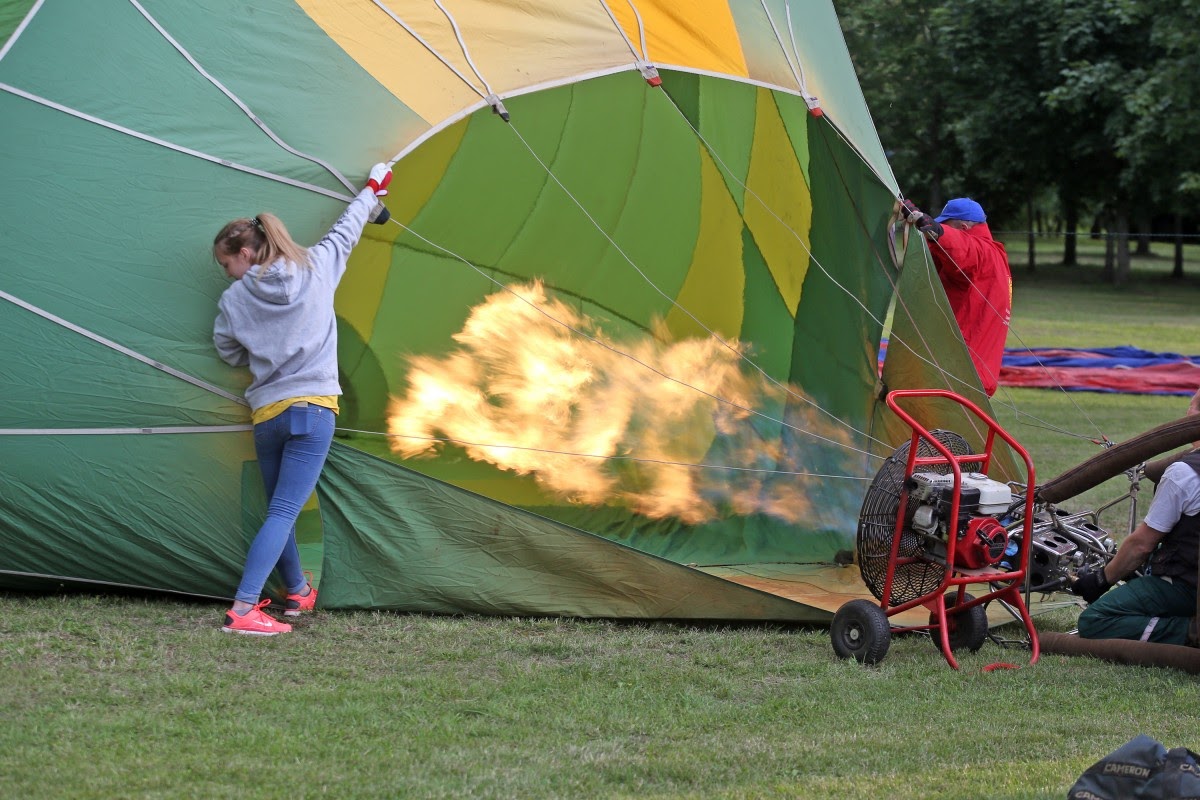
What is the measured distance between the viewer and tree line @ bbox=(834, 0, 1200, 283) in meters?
25.3

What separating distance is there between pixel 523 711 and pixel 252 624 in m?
1.17

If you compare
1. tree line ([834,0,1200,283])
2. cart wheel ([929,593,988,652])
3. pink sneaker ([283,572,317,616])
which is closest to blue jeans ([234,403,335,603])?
pink sneaker ([283,572,317,616])

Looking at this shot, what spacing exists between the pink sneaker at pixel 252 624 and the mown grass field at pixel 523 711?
7cm

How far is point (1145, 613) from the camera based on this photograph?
5211mm

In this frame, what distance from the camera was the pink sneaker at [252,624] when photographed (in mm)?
4898

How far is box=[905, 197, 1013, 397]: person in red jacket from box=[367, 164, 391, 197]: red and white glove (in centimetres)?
279

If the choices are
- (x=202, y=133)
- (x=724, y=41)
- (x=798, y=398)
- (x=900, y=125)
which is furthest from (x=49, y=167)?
(x=900, y=125)

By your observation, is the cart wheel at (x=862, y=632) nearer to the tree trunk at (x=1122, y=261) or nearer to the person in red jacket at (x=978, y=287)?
the person in red jacket at (x=978, y=287)

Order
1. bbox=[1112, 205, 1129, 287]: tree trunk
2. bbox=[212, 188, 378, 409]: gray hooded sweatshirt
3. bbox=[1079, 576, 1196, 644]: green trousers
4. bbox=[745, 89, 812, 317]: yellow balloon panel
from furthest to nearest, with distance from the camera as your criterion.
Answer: bbox=[1112, 205, 1129, 287]: tree trunk < bbox=[745, 89, 812, 317]: yellow balloon panel < bbox=[1079, 576, 1196, 644]: green trousers < bbox=[212, 188, 378, 409]: gray hooded sweatshirt

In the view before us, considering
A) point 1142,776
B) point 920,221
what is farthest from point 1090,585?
point 1142,776

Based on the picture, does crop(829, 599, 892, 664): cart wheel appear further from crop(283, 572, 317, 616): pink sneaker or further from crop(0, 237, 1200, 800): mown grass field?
crop(283, 572, 317, 616): pink sneaker

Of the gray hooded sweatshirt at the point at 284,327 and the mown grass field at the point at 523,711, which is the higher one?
the gray hooded sweatshirt at the point at 284,327

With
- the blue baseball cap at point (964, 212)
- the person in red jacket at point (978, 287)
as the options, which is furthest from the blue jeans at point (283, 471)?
the blue baseball cap at point (964, 212)

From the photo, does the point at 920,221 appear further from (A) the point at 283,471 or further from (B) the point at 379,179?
(A) the point at 283,471
